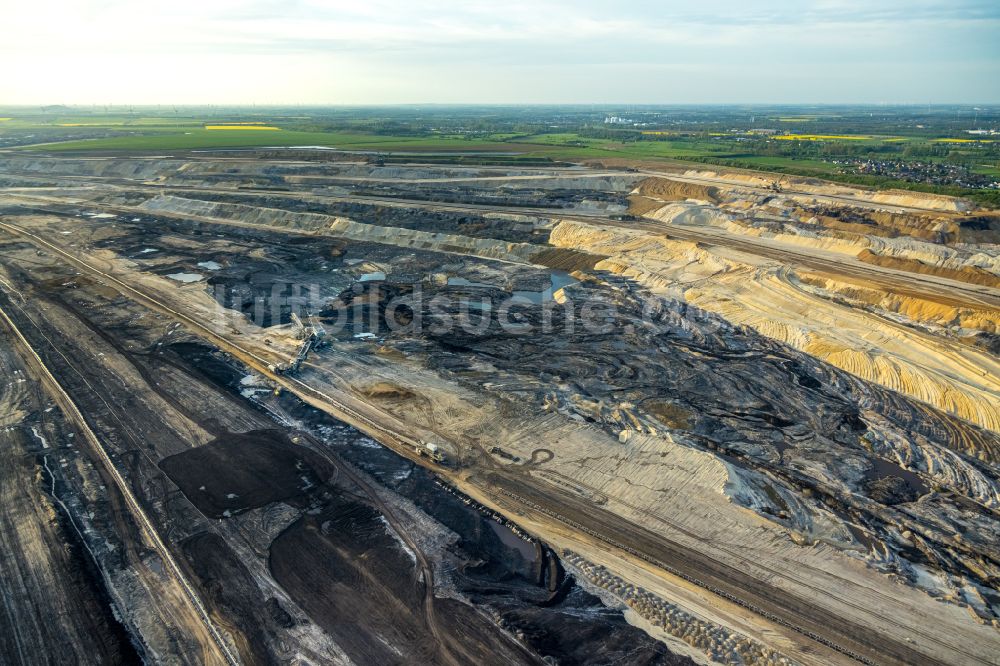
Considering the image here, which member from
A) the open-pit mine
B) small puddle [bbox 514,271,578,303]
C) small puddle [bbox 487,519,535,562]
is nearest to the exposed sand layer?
the open-pit mine

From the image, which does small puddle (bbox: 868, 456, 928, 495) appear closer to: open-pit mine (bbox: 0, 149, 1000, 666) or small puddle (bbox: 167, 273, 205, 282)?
open-pit mine (bbox: 0, 149, 1000, 666)

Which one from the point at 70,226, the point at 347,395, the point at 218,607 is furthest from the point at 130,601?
the point at 70,226

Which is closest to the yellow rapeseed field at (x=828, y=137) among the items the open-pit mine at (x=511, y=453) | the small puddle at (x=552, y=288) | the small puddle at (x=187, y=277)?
the open-pit mine at (x=511, y=453)

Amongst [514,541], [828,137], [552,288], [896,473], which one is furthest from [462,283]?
[828,137]

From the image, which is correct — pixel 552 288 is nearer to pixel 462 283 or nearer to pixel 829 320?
pixel 462 283

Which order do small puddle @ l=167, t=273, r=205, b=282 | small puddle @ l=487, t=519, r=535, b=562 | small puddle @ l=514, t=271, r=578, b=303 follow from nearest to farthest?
small puddle @ l=487, t=519, r=535, b=562, small puddle @ l=514, t=271, r=578, b=303, small puddle @ l=167, t=273, r=205, b=282

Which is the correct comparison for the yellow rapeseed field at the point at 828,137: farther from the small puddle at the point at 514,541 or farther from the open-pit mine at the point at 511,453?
the small puddle at the point at 514,541

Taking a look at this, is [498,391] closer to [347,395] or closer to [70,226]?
[347,395]

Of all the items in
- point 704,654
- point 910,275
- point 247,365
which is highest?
point 910,275
